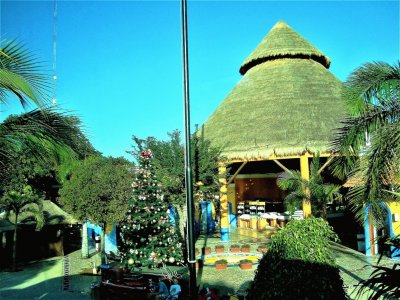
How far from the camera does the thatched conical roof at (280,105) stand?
1859 cm

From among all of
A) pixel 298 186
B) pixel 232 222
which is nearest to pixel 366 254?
pixel 298 186

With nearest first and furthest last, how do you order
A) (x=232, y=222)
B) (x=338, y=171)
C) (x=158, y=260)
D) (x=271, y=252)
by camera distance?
(x=271, y=252)
(x=338, y=171)
(x=158, y=260)
(x=232, y=222)

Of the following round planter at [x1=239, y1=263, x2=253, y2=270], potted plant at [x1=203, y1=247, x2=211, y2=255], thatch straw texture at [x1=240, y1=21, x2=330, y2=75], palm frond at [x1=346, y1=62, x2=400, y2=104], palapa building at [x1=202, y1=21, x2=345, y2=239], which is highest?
thatch straw texture at [x1=240, y1=21, x2=330, y2=75]

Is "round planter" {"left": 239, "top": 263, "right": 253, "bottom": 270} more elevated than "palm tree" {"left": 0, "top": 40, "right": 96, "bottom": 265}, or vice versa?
"palm tree" {"left": 0, "top": 40, "right": 96, "bottom": 265}

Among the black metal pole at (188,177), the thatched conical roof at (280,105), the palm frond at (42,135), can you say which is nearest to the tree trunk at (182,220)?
the thatched conical roof at (280,105)

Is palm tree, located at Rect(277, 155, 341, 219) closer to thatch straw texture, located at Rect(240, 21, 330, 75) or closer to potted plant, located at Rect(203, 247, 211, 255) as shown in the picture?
potted plant, located at Rect(203, 247, 211, 255)

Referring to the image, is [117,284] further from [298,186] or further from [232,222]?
[232,222]

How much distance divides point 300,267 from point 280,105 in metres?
17.0

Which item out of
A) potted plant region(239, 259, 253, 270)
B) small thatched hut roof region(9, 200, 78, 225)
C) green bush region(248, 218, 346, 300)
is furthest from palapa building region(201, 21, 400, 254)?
green bush region(248, 218, 346, 300)

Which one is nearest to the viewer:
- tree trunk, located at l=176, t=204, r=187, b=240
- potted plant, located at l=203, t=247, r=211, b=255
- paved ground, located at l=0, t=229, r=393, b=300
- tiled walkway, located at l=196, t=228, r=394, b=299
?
tiled walkway, located at l=196, t=228, r=394, b=299

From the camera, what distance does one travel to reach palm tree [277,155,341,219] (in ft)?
48.0

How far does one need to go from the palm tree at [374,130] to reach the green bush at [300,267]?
6.80 feet

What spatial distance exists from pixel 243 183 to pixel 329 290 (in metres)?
23.2

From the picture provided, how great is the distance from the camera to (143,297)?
8.36m
